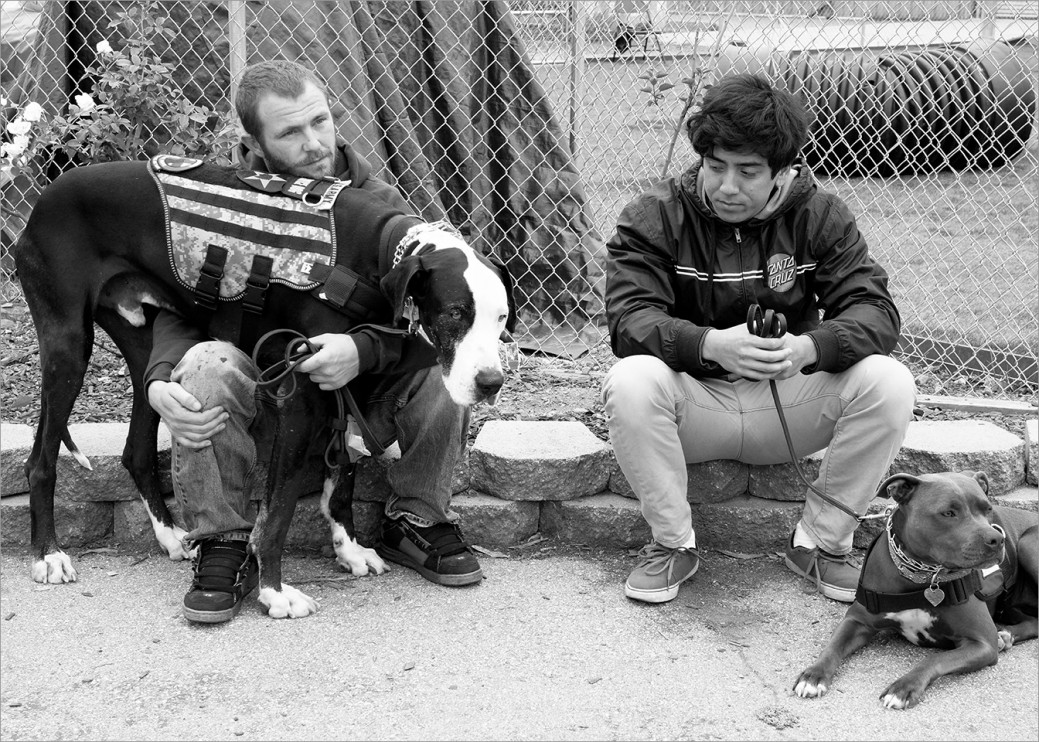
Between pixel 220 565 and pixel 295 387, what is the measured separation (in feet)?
1.90

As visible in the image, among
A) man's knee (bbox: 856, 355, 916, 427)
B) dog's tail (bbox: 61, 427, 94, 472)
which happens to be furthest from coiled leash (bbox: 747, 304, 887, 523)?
dog's tail (bbox: 61, 427, 94, 472)

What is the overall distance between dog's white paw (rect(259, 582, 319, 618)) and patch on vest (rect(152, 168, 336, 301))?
86cm

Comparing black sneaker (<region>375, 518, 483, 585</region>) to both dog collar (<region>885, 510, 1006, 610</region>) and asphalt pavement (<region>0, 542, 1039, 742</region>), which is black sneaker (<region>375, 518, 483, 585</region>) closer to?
asphalt pavement (<region>0, 542, 1039, 742</region>)

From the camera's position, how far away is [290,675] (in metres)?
2.79

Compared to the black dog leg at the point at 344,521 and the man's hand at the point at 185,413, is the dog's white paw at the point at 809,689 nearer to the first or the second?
the black dog leg at the point at 344,521

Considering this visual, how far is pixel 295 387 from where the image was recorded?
3.00m

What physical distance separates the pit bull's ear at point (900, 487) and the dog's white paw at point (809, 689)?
1.84 feet

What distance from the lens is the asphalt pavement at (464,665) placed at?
257cm

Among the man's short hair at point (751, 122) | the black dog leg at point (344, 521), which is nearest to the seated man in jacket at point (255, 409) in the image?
the black dog leg at point (344, 521)

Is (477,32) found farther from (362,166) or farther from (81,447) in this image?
(81,447)

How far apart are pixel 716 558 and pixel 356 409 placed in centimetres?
137

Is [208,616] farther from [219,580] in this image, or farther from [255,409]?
[255,409]

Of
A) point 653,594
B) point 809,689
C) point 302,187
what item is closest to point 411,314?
point 302,187

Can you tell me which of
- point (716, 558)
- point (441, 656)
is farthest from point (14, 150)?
point (716, 558)
